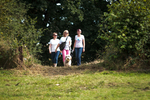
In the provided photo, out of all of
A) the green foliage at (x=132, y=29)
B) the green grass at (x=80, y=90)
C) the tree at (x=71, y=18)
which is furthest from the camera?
the tree at (x=71, y=18)

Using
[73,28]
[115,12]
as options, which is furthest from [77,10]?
[115,12]

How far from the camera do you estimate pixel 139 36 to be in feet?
30.3

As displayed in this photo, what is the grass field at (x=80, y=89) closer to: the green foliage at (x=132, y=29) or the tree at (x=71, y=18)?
the green foliage at (x=132, y=29)

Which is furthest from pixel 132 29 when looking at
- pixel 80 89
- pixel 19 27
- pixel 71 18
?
pixel 71 18

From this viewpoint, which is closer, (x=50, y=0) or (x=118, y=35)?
(x=118, y=35)

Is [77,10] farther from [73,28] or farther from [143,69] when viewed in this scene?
[143,69]

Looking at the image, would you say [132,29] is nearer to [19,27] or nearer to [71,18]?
[19,27]

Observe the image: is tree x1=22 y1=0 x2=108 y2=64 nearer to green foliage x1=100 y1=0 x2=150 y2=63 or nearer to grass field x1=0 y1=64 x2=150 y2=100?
green foliage x1=100 y1=0 x2=150 y2=63

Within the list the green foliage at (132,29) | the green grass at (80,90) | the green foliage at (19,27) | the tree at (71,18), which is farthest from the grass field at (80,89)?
the tree at (71,18)

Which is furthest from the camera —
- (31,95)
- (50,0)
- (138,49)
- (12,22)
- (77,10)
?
(50,0)

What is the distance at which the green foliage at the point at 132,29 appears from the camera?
30.0 feet

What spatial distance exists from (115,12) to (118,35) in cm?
115

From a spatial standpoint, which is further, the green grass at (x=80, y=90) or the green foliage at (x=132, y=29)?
the green foliage at (x=132, y=29)

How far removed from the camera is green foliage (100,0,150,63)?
30.0 feet
